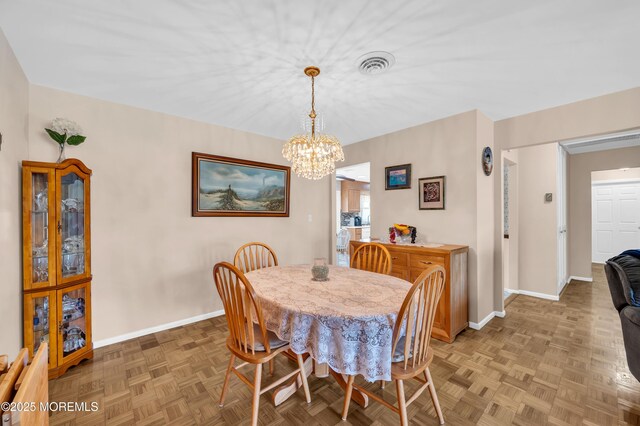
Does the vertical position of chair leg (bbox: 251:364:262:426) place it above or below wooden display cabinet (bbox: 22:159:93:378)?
below

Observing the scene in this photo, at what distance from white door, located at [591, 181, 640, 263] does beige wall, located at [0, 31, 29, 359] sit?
8.94 metres

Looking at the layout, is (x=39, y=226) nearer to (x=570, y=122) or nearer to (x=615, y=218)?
(x=570, y=122)

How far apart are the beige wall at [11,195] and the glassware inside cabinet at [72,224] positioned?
0.24m

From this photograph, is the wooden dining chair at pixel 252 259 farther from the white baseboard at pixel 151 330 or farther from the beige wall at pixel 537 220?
the beige wall at pixel 537 220

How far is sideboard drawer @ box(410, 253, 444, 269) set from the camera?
261cm

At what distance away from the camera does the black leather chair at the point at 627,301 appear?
1.69 m

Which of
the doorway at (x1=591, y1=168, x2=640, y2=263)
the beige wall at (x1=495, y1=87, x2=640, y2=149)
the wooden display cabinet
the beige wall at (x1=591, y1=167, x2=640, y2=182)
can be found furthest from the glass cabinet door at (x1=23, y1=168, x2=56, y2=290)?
the doorway at (x1=591, y1=168, x2=640, y2=263)

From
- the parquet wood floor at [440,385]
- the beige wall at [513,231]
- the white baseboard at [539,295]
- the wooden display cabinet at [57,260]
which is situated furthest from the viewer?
the beige wall at [513,231]

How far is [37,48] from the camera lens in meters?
1.83

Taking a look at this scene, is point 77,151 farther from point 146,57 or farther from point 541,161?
point 541,161

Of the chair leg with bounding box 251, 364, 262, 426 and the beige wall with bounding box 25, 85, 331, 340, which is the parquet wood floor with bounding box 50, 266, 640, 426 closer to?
the chair leg with bounding box 251, 364, 262, 426

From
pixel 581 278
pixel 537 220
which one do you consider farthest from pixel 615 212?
pixel 537 220

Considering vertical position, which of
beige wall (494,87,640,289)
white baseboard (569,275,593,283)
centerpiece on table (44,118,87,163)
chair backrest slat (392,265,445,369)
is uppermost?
beige wall (494,87,640,289)

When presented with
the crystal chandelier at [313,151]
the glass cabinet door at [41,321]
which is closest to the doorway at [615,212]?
the crystal chandelier at [313,151]
